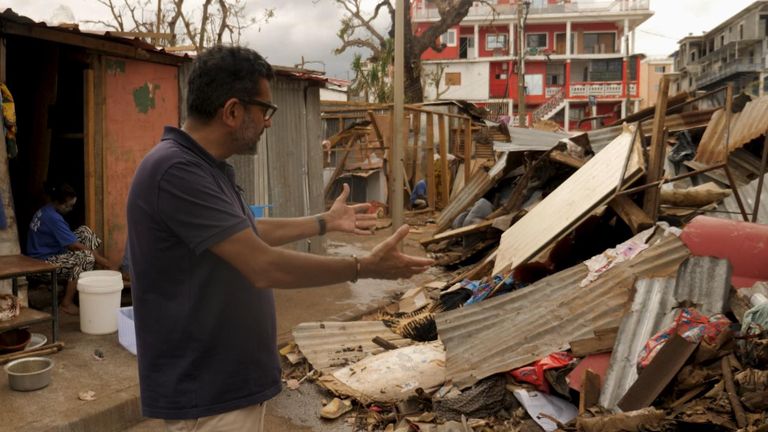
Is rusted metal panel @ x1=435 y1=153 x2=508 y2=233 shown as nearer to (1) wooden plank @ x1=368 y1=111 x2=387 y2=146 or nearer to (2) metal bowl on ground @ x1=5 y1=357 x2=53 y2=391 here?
(1) wooden plank @ x1=368 y1=111 x2=387 y2=146

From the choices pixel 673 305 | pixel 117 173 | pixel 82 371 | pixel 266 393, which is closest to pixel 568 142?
pixel 673 305

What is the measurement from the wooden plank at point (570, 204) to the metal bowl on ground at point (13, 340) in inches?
168

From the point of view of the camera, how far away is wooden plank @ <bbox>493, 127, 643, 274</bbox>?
5.98 meters

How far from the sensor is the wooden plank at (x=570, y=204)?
5984 millimetres

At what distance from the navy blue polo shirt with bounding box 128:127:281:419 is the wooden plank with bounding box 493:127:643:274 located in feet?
13.9

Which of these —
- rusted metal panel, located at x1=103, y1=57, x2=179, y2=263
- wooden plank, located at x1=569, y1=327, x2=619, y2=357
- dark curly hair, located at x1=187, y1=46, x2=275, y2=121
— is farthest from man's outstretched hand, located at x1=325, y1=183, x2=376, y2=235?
rusted metal panel, located at x1=103, y1=57, x2=179, y2=263

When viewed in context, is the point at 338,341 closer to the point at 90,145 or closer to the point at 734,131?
the point at 90,145

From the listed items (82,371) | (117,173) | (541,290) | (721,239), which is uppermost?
(117,173)

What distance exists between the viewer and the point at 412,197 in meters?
17.9

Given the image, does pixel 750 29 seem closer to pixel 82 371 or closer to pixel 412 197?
pixel 412 197

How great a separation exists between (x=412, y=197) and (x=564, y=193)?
10761 mm

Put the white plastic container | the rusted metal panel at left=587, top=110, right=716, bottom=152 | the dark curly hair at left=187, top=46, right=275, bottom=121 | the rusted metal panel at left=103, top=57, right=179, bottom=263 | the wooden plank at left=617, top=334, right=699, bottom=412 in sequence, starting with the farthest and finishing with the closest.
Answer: the rusted metal panel at left=587, top=110, right=716, bottom=152
the rusted metal panel at left=103, top=57, right=179, bottom=263
the white plastic container
the wooden plank at left=617, top=334, right=699, bottom=412
the dark curly hair at left=187, top=46, right=275, bottom=121

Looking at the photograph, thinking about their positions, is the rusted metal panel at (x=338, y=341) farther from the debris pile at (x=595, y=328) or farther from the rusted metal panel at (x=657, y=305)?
the rusted metal panel at (x=657, y=305)

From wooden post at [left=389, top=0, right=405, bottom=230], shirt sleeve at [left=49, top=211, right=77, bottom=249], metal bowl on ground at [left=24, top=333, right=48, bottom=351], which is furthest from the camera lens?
wooden post at [left=389, top=0, right=405, bottom=230]
